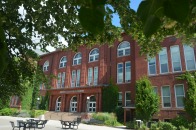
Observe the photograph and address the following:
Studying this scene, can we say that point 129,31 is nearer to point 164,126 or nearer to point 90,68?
point 164,126

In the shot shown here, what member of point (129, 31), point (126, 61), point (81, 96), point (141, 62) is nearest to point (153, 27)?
point (129, 31)

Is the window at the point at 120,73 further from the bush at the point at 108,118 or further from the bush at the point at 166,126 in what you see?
the bush at the point at 166,126

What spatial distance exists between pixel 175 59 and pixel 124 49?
7538 mm

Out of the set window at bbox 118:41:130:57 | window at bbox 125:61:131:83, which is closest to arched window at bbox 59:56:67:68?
window at bbox 118:41:130:57

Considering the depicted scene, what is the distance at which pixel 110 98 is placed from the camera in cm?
2742

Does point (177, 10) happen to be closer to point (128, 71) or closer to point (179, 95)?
point (179, 95)

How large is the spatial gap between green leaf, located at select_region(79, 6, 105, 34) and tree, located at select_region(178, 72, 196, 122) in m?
20.9

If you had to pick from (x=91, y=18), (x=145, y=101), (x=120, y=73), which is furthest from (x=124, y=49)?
(x=91, y=18)

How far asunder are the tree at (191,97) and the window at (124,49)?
922 centimetres

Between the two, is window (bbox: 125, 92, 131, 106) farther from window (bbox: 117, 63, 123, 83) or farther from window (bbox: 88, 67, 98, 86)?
window (bbox: 88, 67, 98, 86)

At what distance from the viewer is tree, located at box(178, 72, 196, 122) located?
768 inches

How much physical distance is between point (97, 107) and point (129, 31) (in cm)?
2209

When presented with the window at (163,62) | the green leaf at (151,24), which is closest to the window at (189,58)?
the window at (163,62)

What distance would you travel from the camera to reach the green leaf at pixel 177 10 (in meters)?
0.61
